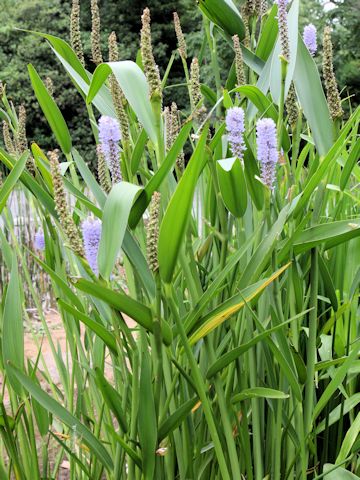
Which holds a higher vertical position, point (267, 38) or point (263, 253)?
point (267, 38)

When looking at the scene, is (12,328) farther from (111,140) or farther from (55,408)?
(111,140)

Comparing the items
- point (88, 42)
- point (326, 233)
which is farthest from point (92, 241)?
point (88, 42)

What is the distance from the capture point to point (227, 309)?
0.56m

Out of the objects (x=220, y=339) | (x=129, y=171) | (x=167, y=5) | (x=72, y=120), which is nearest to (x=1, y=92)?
(x=129, y=171)

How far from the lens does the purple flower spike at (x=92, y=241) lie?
1.64ft

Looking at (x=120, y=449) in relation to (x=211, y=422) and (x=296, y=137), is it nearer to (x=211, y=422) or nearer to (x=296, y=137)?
(x=211, y=422)

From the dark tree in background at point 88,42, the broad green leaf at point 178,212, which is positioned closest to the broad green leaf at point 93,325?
the broad green leaf at point 178,212

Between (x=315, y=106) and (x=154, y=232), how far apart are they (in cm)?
30

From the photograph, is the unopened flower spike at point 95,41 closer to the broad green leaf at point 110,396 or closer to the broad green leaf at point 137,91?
the broad green leaf at point 137,91

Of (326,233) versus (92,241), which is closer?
(92,241)

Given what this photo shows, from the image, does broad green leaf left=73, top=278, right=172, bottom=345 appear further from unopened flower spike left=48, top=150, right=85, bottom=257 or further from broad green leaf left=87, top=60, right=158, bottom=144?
broad green leaf left=87, top=60, right=158, bottom=144

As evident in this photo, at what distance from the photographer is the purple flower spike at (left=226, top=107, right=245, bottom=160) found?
1.85ft

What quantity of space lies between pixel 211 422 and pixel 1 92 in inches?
21.4

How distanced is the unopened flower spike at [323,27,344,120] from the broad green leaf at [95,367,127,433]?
37 cm
